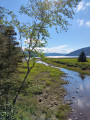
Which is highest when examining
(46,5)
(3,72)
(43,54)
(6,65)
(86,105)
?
(46,5)

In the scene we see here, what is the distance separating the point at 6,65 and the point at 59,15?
8.73 m

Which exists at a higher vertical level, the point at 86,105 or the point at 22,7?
the point at 22,7

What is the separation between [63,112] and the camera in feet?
30.7

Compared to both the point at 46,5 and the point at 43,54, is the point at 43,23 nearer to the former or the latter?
the point at 46,5

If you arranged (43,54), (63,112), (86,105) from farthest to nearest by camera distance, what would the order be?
(86,105) < (63,112) < (43,54)

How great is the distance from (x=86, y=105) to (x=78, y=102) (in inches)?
40.1

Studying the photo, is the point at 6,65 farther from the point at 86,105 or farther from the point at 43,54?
the point at 86,105

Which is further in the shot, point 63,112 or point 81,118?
point 63,112

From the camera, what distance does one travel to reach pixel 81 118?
859 cm

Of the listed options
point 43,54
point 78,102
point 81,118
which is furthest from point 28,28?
point 78,102

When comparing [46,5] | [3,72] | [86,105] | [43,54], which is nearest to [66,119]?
[86,105]

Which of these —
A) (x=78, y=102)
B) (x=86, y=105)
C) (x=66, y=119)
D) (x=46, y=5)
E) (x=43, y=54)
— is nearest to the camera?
(x=46, y=5)

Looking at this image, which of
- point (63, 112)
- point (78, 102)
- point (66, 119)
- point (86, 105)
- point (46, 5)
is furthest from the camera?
point (78, 102)

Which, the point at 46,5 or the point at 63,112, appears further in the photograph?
the point at 63,112
